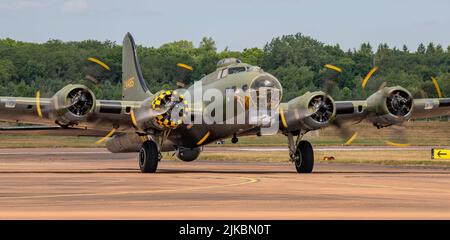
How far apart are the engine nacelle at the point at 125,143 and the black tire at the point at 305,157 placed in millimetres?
9521

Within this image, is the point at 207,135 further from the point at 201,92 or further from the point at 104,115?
the point at 104,115

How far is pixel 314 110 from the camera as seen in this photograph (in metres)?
36.9

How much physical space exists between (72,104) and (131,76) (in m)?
10.2

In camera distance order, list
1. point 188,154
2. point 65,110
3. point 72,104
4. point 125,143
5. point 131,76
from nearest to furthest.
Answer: point 65,110
point 72,104
point 125,143
point 188,154
point 131,76

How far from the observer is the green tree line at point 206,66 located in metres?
107

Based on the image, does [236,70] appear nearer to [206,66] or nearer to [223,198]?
[223,198]

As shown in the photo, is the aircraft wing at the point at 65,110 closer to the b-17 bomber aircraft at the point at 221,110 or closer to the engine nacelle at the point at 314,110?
the b-17 bomber aircraft at the point at 221,110

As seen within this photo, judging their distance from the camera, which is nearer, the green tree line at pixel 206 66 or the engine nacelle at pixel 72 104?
the engine nacelle at pixel 72 104

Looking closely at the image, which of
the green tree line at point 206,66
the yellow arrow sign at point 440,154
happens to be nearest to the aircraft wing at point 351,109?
the yellow arrow sign at point 440,154

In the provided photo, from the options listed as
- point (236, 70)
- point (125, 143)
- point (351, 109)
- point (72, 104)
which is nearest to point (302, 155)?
point (351, 109)

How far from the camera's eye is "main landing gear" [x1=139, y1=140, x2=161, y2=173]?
38.0 meters

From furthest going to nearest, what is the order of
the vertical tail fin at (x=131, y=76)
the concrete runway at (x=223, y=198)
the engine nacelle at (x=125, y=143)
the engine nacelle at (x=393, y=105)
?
the vertical tail fin at (x=131, y=76) → the engine nacelle at (x=125, y=143) → the engine nacelle at (x=393, y=105) → the concrete runway at (x=223, y=198)

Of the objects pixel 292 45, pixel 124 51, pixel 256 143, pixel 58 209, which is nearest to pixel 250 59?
pixel 292 45
